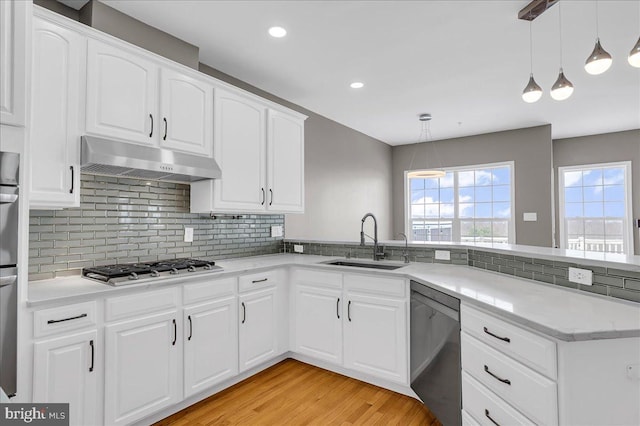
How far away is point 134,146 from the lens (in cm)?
229

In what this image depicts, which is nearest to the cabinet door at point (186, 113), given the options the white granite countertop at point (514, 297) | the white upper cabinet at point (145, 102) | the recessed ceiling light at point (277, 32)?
the white upper cabinet at point (145, 102)

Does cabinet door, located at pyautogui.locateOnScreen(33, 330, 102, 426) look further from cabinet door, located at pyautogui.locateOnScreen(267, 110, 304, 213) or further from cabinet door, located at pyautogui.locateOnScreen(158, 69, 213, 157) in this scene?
cabinet door, located at pyautogui.locateOnScreen(267, 110, 304, 213)

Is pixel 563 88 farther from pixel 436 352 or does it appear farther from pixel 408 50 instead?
pixel 436 352

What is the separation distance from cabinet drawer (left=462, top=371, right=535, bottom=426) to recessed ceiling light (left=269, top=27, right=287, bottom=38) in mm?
2668

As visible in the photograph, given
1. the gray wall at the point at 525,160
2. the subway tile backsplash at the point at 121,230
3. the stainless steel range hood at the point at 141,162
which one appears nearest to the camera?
the stainless steel range hood at the point at 141,162

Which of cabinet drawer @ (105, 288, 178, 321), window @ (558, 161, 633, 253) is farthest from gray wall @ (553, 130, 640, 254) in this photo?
cabinet drawer @ (105, 288, 178, 321)

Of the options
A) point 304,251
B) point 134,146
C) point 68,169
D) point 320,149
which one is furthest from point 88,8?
point 320,149

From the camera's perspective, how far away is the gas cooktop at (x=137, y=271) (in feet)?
6.82

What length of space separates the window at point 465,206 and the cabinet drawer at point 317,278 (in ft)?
14.5

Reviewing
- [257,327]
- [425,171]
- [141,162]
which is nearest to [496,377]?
[257,327]

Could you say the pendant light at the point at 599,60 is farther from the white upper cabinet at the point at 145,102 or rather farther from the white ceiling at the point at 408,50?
the white upper cabinet at the point at 145,102

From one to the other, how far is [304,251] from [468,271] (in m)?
1.77

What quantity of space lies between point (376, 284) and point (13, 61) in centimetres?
239

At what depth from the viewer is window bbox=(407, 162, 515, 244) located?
20.1 feet
